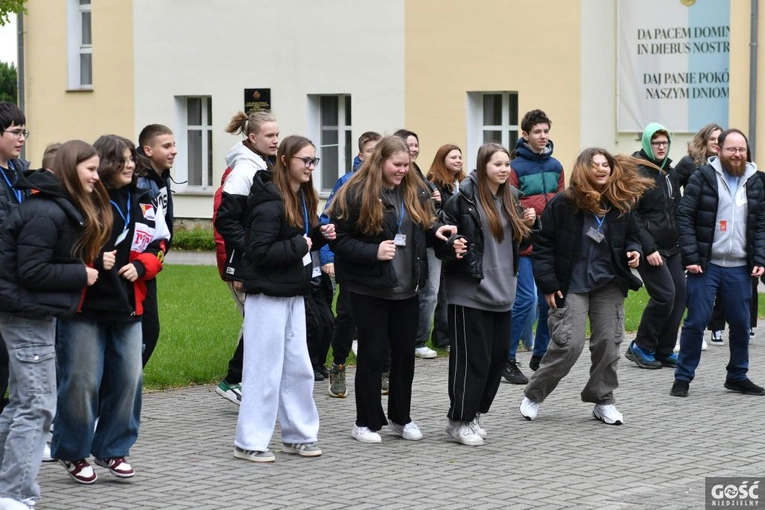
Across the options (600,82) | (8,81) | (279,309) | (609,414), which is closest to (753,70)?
(600,82)

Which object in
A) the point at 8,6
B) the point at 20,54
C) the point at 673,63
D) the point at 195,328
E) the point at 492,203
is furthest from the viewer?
the point at 20,54

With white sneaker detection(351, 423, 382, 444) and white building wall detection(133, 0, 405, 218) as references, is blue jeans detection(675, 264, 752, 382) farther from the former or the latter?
white building wall detection(133, 0, 405, 218)

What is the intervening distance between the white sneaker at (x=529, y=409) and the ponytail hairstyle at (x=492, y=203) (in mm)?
1301

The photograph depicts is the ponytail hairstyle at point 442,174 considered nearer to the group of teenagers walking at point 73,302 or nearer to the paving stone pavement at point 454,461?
the paving stone pavement at point 454,461

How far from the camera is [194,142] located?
2908cm

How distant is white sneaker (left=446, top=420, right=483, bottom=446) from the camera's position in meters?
8.38

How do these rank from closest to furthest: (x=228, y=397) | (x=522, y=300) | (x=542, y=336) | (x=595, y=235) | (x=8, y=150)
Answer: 1. (x=8, y=150)
2. (x=595, y=235)
3. (x=228, y=397)
4. (x=522, y=300)
5. (x=542, y=336)

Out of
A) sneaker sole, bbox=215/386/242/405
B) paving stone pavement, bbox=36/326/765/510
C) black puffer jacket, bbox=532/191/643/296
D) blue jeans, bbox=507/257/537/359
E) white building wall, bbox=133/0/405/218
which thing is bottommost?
paving stone pavement, bbox=36/326/765/510

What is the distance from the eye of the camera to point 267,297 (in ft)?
25.9

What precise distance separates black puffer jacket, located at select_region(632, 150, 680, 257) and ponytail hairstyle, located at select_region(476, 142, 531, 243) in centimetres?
306

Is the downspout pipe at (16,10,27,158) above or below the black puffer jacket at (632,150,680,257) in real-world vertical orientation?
above

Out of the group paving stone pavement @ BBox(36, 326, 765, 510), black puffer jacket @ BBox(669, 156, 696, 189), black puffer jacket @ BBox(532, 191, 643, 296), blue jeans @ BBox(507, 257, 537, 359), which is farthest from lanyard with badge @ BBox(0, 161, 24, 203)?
black puffer jacket @ BBox(669, 156, 696, 189)

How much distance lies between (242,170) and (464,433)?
2.19 m

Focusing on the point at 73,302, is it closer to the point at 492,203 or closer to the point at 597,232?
the point at 492,203
